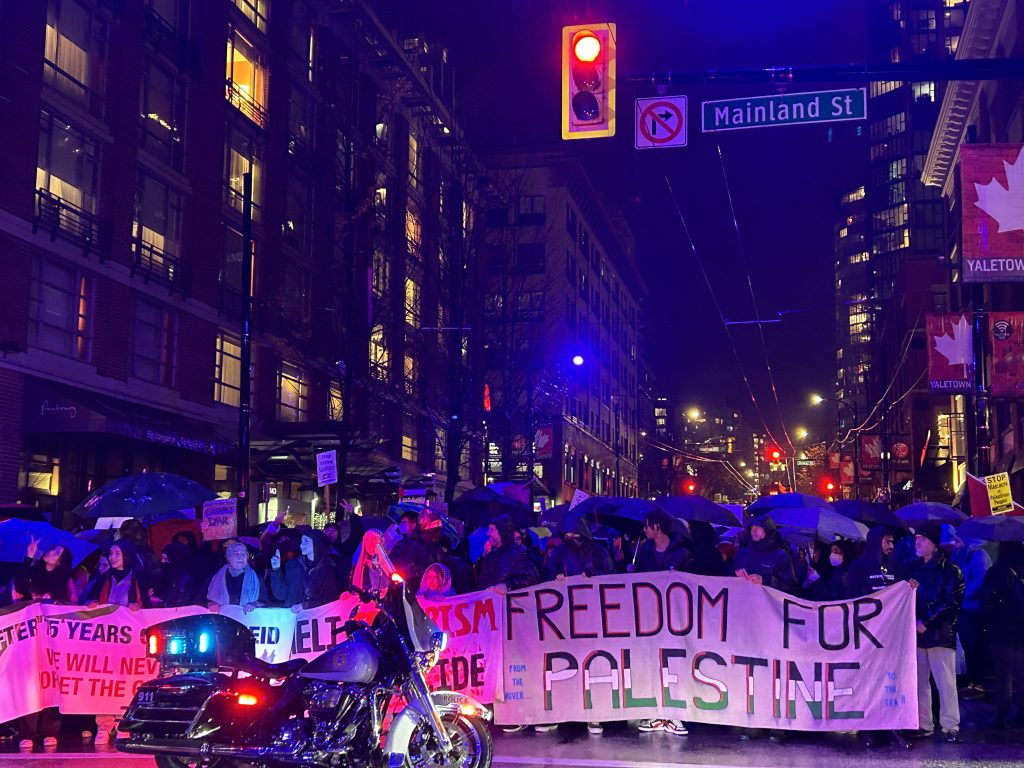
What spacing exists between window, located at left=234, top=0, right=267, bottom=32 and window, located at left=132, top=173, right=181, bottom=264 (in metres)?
8.22

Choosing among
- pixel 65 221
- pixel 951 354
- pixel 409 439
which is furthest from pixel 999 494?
pixel 409 439

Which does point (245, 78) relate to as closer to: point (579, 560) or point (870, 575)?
point (579, 560)

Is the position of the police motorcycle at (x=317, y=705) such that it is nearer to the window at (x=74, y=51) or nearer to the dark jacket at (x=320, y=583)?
the dark jacket at (x=320, y=583)

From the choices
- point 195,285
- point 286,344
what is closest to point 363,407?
point 286,344

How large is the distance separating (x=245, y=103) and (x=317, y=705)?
3214 centimetres

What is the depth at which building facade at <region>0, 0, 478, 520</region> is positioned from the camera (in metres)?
25.9

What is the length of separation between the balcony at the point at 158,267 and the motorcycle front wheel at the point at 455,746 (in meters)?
24.0

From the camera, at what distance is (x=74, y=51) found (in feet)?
91.2

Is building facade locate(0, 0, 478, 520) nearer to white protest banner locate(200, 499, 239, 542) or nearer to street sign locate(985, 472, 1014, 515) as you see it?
white protest banner locate(200, 499, 239, 542)

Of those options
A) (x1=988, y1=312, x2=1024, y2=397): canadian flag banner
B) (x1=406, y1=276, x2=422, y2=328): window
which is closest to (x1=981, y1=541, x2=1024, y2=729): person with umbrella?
(x1=988, y1=312, x2=1024, y2=397): canadian flag banner

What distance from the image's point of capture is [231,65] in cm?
3650

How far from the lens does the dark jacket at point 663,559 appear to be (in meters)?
11.7

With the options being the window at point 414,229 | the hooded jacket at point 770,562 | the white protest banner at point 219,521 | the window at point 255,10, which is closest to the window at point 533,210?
the window at point 414,229

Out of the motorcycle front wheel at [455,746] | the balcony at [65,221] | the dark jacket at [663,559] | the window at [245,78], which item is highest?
the window at [245,78]
